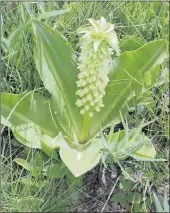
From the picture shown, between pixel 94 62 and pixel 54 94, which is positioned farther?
pixel 54 94

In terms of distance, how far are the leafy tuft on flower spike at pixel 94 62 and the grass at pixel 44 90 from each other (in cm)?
15

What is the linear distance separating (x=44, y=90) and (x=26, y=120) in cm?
13

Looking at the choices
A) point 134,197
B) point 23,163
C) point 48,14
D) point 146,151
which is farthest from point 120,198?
point 48,14

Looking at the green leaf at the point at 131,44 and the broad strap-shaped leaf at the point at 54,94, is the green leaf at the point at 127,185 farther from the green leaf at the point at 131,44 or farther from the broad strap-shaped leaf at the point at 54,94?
the green leaf at the point at 131,44

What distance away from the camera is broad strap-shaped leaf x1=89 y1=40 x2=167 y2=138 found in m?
1.19

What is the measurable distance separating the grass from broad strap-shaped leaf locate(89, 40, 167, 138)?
68 millimetres

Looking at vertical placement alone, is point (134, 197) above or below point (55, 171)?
below

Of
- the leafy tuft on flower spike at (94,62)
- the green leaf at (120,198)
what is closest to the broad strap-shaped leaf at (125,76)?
the leafy tuft on flower spike at (94,62)

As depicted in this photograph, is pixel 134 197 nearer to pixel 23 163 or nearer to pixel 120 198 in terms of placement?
pixel 120 198

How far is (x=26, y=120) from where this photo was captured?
1.19m

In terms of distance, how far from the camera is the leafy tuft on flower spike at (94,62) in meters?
1.06

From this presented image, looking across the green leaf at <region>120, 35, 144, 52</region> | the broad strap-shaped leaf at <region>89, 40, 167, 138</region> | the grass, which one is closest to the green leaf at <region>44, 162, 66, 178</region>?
the grass

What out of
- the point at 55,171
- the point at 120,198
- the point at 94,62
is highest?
the point at 94,62

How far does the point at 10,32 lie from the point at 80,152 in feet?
1.36
